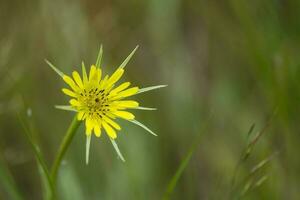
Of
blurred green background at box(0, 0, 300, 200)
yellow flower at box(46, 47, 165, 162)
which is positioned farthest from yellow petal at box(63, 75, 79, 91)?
blurred green background at box(0, 0, 300, 200)

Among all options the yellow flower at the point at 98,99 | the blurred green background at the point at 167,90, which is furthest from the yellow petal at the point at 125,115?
the blurred green background at the point at 167,90

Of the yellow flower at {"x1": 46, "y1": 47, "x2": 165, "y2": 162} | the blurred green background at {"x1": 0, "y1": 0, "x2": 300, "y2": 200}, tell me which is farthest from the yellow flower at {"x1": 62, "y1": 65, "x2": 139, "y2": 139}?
the blurred green background at {"x1": 0, "y1": 0, "x2": 300, "y2": 200}

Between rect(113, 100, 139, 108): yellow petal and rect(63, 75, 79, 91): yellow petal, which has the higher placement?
rect(63, 75, 79, 91): yellow petal

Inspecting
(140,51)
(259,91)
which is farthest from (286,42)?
(140,51)

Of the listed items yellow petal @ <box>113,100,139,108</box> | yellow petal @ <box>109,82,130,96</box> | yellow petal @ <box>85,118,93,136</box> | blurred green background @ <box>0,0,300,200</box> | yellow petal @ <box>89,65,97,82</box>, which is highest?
yellow petal @ <box>89,65,97,82</box>

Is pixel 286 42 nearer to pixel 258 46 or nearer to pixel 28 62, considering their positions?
pixel 258 46

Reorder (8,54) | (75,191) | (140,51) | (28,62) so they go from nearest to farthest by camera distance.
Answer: (75,191), (8,54), (28,62), (140,51)

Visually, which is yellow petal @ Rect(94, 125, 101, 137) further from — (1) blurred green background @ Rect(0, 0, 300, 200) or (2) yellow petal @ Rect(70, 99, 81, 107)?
(1) blurred green background @ Rect(0, 0, 300, 200)

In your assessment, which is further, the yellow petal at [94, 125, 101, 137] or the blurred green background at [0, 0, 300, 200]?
the blurred green background at [0, 0, 300, 200]
